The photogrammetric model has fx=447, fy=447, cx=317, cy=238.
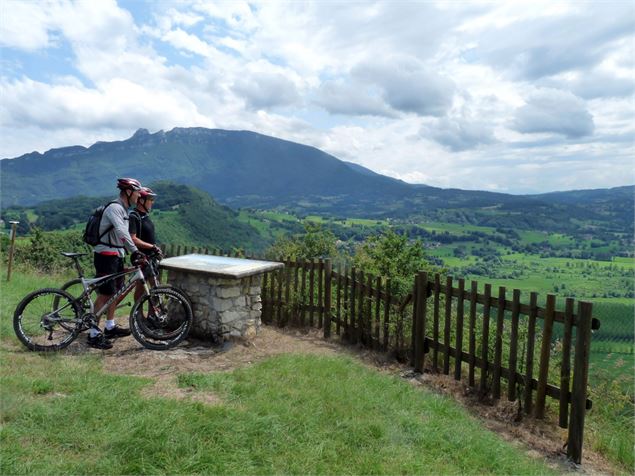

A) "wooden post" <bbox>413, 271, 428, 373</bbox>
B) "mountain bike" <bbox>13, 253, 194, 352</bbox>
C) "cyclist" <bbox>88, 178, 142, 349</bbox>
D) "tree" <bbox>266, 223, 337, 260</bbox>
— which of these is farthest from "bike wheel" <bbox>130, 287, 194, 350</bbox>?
"tree" <bbox>266, 223, 337, 260</bbox>

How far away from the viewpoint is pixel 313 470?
3.54 metres

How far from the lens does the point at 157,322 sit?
21.0ft

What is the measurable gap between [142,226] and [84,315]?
162cm

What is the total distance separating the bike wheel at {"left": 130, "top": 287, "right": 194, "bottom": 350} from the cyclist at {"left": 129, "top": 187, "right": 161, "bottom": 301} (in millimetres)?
439

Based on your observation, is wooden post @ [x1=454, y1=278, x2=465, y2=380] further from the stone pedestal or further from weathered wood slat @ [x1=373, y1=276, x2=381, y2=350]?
the stone pedestal

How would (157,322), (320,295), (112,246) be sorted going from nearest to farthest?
(112,246) < (157,322) < (320,295)

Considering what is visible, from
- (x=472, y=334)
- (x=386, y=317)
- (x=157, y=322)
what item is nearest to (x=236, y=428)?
(x=157, y=322)

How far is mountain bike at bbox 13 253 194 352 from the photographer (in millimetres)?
5980

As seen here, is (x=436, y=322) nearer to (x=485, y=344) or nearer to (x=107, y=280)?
(x=485, y=344)

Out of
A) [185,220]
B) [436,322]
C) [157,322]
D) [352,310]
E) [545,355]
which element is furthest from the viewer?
[185,220]

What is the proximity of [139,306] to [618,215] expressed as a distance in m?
201

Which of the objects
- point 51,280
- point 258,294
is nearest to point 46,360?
point 258,294

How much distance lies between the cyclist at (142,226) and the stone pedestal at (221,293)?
1.69 ft

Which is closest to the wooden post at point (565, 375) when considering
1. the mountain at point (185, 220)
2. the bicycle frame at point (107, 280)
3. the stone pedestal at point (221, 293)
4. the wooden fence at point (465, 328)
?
the wooden fence at point (465, 328)
